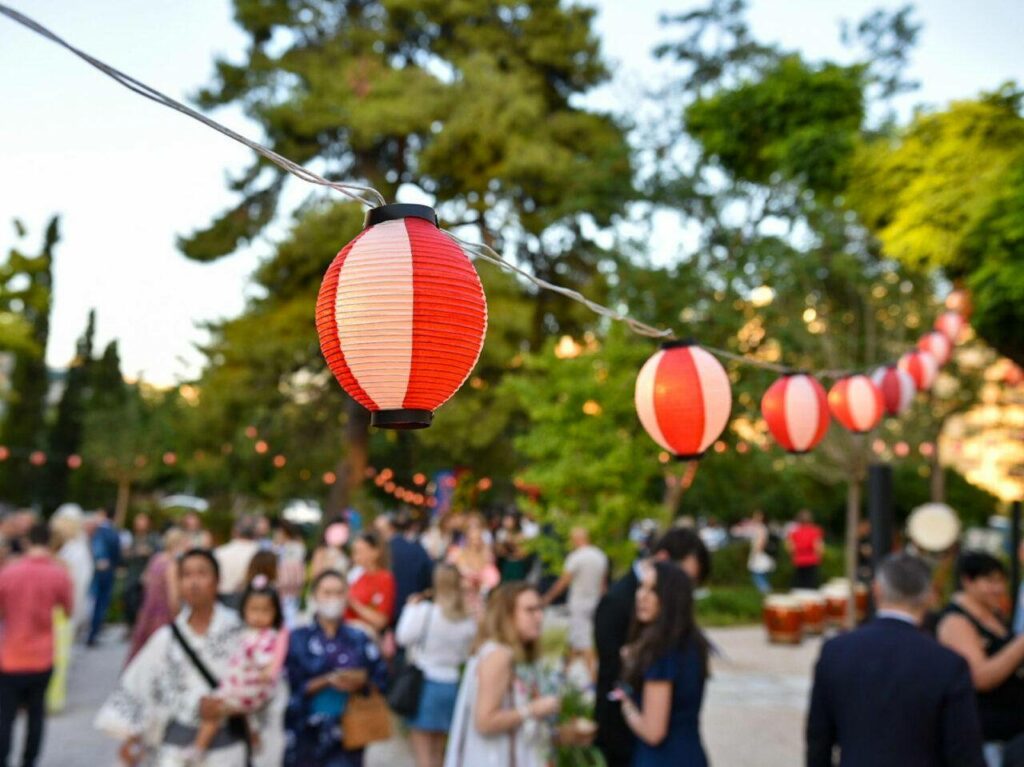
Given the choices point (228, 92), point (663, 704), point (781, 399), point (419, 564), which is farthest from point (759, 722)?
point (228, 92)

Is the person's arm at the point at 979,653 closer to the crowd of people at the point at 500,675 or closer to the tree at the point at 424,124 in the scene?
the crowd of people at the point at 500,675

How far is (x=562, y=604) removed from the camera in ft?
55.4

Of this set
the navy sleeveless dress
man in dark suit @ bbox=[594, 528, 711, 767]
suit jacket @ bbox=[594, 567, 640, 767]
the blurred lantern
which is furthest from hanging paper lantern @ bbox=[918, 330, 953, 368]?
the navy sleeveless dress

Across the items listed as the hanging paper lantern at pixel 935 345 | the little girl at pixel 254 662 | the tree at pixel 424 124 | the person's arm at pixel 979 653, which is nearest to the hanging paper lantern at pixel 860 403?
the person's arm at pixel 979 653

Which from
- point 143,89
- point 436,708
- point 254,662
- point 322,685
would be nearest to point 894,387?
point 436,708

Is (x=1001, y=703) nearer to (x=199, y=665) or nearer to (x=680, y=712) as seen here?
(x=680, y=712)

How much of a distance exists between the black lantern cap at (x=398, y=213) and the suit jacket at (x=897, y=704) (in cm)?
209

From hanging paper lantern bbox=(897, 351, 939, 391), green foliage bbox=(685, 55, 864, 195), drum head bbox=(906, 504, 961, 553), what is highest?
green foliage bbox=(685, 55, 864, 195)

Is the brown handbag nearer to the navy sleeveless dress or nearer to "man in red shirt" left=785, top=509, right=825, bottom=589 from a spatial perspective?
the navy sleeveless dress

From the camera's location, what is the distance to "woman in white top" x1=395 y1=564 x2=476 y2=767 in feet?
17.8

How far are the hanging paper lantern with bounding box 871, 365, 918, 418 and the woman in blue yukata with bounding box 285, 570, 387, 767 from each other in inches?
182

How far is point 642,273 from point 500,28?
24.8 ft

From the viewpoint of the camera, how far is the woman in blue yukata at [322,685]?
4336 millimetres

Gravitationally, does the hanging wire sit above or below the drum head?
above
